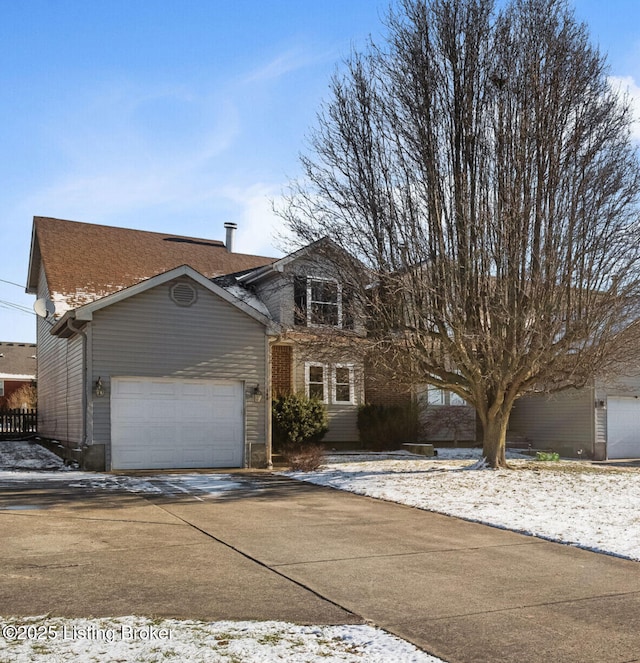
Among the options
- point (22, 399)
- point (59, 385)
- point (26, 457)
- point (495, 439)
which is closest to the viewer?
point (495, 439)

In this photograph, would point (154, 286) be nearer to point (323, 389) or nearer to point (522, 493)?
point (323, 389)

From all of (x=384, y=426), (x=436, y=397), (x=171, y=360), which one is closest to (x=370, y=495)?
(x=171, y=360)

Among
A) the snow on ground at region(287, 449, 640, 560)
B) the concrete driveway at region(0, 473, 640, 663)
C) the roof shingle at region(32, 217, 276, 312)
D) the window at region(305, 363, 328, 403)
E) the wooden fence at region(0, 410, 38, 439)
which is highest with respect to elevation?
the roof shingle at region(32, 217, 276, 312)

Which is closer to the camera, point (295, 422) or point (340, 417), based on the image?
point (295, 422)

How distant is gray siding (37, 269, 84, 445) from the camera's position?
56.2 feet

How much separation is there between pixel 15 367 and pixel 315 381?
37862mm

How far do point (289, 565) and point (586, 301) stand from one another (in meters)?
10.3

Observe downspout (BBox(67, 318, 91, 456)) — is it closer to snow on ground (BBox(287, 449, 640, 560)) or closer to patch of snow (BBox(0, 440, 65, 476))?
patch of snow (BBox(0, 440, 65, 476))

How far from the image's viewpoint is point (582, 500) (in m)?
12.1

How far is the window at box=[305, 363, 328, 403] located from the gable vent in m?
6.19

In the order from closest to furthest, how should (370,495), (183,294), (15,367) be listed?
1. (370,495)
2. (183,294)
3. (15,367)

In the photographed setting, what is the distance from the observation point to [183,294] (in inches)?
684

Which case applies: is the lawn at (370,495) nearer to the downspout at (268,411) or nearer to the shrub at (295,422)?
the shrub at (295,422)

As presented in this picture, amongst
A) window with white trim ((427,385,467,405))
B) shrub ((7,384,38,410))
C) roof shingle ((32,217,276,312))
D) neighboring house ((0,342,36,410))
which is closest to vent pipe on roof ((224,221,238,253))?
roof shingle ((32,217,276,312))
